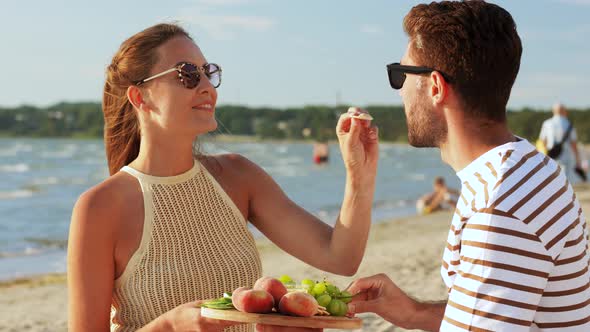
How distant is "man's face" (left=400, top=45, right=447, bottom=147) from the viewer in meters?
2.67

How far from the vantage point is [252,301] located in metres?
2.72

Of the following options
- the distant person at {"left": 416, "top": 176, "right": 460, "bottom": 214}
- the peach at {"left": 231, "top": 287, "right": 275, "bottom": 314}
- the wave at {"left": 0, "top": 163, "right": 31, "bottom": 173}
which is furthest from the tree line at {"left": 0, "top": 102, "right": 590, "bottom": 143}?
the peach at {"left": 231, "top": 287, "right": 275, "bottom": 314}

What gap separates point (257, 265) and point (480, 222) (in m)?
1.57

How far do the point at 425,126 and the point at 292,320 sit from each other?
2.66 feet

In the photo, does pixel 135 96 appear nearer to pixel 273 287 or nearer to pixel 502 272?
pixel 273 287

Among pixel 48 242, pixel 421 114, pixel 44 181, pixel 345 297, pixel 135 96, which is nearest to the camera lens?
pixel 421 114

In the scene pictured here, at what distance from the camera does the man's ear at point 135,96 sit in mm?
3568

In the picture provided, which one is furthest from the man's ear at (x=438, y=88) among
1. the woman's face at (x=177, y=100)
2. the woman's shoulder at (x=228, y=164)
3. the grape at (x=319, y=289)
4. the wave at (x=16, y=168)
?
the wave at (x=16, y=168)

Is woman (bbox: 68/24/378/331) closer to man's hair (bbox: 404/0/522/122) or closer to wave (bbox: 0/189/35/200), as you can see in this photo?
man's hair (bbox: 404/0/522/122)

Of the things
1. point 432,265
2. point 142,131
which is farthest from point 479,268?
point 432,265

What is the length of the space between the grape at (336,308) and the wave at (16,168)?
4861 cm

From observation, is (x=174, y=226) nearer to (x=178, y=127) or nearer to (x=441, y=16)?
(x=178, y=127)

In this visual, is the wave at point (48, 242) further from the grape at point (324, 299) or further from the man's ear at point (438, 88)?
the man's ear at point (438, 88)

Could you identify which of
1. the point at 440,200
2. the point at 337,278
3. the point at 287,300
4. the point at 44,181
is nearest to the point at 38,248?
the point at 337,278
